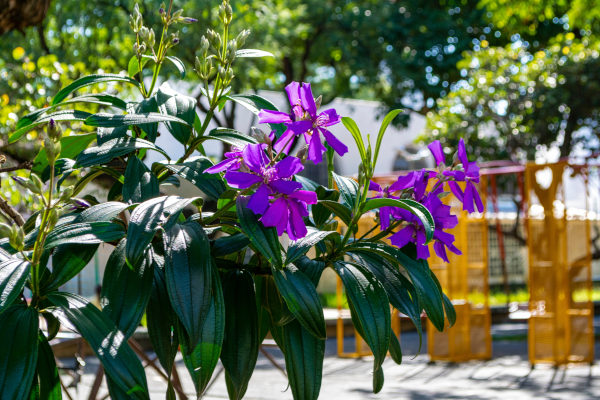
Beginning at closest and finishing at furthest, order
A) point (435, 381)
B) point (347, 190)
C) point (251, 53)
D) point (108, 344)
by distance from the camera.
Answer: point (108, 344) → point (347, 190) → point (251, 53) → point (435, 381)

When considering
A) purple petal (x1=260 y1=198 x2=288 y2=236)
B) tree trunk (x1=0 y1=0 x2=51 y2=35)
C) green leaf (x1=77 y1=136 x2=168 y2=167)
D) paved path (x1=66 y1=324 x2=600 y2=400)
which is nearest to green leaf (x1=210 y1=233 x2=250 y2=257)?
purple petal (x1=260 y1=198 x2=288 y2=236)

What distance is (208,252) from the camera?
120cm

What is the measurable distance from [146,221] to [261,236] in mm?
171

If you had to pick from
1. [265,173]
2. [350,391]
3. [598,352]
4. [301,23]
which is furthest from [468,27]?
[265,173]

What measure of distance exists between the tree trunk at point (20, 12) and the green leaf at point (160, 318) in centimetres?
278

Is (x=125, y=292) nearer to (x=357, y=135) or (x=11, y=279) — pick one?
(x=11, y=279)

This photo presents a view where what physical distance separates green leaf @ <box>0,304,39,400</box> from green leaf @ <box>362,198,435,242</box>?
58 cm

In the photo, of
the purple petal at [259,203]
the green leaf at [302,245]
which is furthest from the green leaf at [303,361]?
the purple petal at [259,203]

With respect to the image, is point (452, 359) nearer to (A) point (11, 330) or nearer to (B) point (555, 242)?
(B) point (555, 242)

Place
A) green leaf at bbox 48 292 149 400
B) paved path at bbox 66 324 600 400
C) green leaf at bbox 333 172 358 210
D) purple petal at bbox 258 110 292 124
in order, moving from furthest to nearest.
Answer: paved path at bbox 66 324 600 400 → green leaf at bbox 333 172 358 210 → purple petal at bbox 258 110 292 124 → green leaf at bbox 48 292 149 400

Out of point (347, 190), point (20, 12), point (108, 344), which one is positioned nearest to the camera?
point (108, 344)

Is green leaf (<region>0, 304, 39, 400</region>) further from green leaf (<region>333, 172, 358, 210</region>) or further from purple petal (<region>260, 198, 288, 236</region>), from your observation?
green leaf (<region>333, 172, 358, 210</region>)

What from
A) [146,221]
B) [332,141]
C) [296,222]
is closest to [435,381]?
[332,141]

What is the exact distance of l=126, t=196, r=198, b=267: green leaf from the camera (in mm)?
1137
